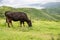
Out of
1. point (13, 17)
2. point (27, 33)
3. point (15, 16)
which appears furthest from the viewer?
point (15, 16)

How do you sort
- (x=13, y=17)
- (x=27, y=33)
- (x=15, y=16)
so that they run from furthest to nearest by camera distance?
(x=15, y=16)
(x=13, y=17)
(x=27, y=33)

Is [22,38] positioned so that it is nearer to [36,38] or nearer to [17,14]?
[36,38]

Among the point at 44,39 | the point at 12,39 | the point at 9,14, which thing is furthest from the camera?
the point at 9,14

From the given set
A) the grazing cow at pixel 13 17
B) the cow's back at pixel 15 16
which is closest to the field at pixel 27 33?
the grazing cow at pixel 13 17

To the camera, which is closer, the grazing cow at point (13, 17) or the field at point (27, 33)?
the field at point (27, 33)

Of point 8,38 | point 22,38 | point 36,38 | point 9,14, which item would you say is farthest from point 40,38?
point 9,14

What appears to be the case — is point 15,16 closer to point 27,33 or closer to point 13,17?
point 13,17

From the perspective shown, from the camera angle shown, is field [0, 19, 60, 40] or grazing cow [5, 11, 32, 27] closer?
field [0, 19, 60, 40]

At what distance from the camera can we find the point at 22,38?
800 inches

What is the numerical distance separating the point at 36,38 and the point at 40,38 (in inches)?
16.2

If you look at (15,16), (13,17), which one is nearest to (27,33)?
(13,17)

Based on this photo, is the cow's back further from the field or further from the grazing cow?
the field

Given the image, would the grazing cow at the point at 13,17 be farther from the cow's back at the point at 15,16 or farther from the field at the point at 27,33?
the field at the point at 27,33

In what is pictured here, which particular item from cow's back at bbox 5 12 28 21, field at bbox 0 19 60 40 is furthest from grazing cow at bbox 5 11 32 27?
field at bbox 0 19 60 40
